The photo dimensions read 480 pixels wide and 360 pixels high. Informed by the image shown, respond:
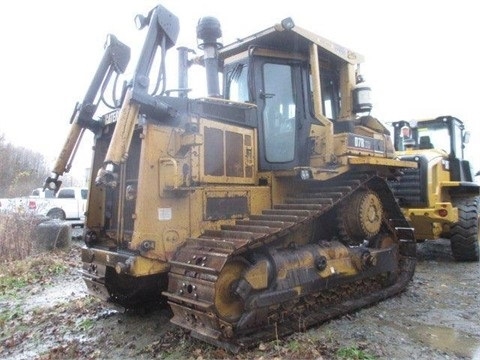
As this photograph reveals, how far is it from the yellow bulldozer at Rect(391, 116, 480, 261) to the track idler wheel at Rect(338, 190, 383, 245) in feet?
10.6

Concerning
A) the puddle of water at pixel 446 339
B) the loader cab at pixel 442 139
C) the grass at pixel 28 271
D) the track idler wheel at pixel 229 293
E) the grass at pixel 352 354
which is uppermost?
A: the loader cab at pixel 442 139

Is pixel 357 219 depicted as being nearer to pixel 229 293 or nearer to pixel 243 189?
pixel 243 189

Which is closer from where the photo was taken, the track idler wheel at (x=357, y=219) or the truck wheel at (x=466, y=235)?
the track idler wheel at (x=357, y=219)

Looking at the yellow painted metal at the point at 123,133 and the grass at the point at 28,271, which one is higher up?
the yellow painted metal at the point at 123,133

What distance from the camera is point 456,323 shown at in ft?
16.9

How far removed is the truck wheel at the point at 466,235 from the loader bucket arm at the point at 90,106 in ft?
23.0

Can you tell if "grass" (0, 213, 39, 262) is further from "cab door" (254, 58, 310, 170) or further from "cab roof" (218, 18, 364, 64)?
"cab door" (254, 58, 310, 170)

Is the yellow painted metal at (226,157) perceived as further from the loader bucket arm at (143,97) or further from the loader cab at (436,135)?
the loader cab at (436,135)

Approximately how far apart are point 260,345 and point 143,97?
2.69 metres

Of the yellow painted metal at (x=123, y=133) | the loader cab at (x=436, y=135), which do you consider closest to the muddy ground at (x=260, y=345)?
the yellow painted metal at (x=123, y=133)

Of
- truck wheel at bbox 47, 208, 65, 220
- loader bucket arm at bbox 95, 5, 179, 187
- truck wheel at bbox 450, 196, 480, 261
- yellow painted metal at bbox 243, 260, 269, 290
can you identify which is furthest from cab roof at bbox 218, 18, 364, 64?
truck wheel at bbox 47, 208, 65, 220

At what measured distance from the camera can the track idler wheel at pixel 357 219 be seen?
567cm

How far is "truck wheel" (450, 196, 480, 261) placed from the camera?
859 centimetres

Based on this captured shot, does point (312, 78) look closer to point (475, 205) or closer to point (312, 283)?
point (312, 283)
